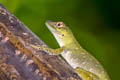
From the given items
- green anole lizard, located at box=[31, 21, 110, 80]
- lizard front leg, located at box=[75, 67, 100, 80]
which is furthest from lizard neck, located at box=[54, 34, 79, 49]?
lizard front leg, located at box=[75, 67, 100, 80]

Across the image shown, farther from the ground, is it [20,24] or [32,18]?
[20,24]

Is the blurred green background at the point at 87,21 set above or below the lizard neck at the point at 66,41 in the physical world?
below

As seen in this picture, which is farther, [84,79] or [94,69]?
[94,69]

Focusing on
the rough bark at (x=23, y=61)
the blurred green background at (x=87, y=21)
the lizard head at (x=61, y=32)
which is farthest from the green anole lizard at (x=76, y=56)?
the blurred green background at (x=87, y=21)

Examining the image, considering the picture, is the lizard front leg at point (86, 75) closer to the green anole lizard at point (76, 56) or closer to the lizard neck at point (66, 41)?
the green anole lizard at point (76, 56)

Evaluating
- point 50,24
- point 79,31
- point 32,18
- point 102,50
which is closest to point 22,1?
point 32,18

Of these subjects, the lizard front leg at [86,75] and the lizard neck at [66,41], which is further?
the lizard neck at [66,41]

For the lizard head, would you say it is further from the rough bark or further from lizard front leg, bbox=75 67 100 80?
the rough bark

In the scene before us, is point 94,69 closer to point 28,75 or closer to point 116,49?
point 28,75
